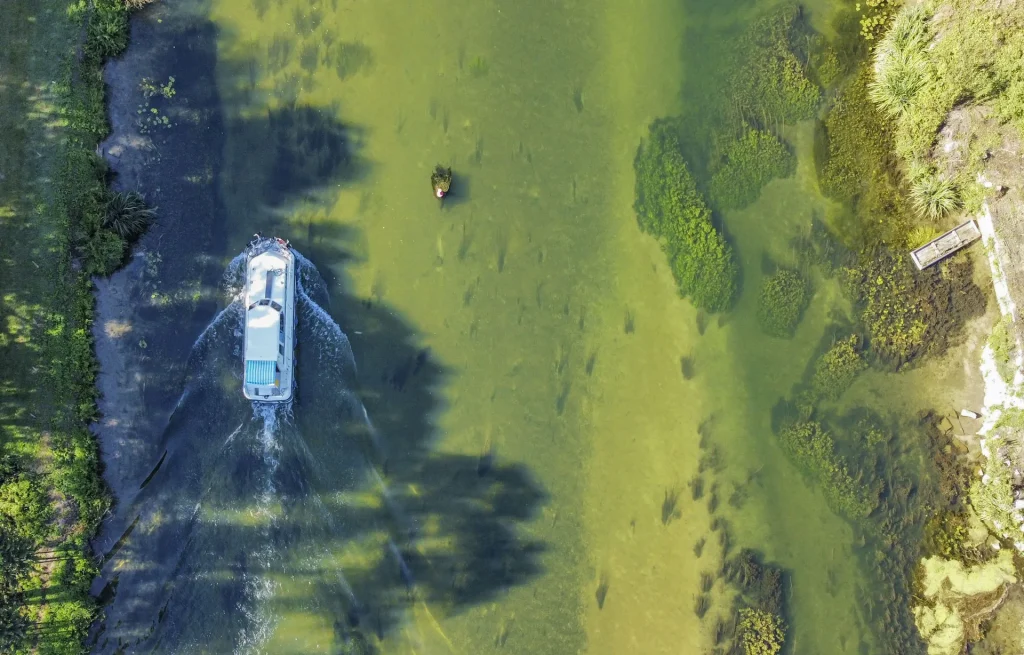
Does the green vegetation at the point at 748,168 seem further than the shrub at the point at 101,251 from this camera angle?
Yes

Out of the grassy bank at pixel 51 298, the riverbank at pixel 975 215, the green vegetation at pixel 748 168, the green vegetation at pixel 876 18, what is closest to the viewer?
the grassy bank at pixel 51 298

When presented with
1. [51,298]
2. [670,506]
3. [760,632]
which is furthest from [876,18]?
[51,298]

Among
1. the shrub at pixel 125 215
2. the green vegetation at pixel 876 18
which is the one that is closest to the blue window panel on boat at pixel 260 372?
the shrub at pixel 125 215

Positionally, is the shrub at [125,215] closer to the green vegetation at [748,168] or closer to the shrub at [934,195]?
the green vegetation at [748,168]

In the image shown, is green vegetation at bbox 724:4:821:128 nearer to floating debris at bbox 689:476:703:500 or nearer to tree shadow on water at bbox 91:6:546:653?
floating debris at bbox 689:476:703:500

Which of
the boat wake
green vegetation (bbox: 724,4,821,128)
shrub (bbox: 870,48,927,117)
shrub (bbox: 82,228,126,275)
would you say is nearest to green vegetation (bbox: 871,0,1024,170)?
shrub (bbox: 870,48,927,117)
